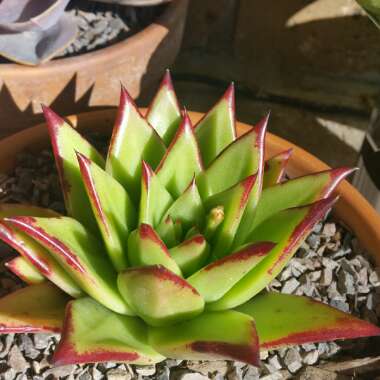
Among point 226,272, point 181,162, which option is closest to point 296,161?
point 181,162

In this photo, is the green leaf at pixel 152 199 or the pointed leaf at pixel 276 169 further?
the pointed leaf at pixel 276 169

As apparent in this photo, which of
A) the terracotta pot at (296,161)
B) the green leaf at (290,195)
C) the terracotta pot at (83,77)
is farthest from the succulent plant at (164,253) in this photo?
the terracotta pot at (83,77)

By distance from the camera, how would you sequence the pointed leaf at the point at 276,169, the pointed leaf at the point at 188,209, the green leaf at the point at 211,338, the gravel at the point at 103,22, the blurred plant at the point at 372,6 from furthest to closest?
the gravel at the point at 103,22 → the blurred plant at the point at 372,6 → the pointed leaf at the point at 276,169 → the pointed leaf at the point at 188,209 → the green leaf at the point at 211,338

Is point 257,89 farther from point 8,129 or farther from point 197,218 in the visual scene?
point 197,218

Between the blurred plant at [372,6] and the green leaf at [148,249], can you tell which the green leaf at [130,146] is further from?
the blurred plant at [372,6]

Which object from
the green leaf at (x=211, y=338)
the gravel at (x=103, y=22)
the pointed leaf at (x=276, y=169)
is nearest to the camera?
the green leaf at (x=211, y=338)

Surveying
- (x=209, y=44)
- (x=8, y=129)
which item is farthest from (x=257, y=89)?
(x=8, y=129)

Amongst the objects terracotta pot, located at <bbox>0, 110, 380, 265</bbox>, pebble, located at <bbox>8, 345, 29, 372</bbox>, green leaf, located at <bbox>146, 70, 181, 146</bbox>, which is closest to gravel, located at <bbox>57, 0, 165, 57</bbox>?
terracotta pot, located at <bbox>0, 110, 380, 265</bbox>
